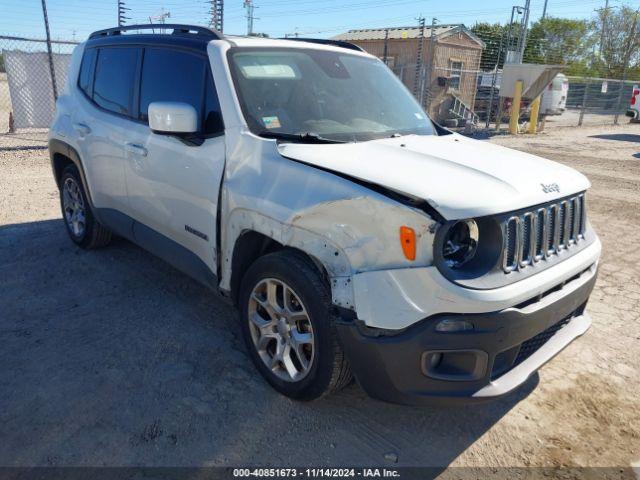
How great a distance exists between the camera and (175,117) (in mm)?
3150

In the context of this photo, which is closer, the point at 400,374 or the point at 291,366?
the point at 400,374

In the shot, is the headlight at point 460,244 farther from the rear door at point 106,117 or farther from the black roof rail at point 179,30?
the rear door at point 106,117

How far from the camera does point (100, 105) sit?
4598 millimetres

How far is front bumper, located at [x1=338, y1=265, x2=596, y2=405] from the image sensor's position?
2324mm

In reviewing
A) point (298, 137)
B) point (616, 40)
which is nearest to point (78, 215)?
point (298, 137)

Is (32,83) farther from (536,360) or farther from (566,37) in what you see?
(566,37)

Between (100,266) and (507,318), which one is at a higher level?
(507,318)

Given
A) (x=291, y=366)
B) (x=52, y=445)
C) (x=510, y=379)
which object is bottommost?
(x=52, y=445)

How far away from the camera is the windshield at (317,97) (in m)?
3.23

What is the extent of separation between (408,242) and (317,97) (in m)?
1.56

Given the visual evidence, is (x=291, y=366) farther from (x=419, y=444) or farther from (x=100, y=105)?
(x=100, y=105)

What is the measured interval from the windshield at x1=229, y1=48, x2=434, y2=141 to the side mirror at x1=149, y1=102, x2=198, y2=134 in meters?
0.32

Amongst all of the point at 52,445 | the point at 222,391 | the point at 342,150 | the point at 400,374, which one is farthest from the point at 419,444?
the point at 52,445

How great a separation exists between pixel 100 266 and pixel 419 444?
11.4 ft
